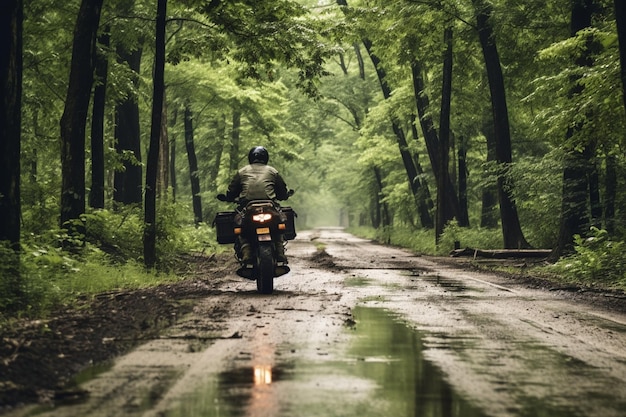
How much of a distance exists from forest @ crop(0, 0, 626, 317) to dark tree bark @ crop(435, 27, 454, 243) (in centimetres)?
8

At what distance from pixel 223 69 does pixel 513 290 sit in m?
20.4

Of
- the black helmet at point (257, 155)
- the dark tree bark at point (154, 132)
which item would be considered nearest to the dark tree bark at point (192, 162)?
the dark tree bark at point (154, 132)

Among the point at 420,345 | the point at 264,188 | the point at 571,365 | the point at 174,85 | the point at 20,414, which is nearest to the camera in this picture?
the point at 20,414

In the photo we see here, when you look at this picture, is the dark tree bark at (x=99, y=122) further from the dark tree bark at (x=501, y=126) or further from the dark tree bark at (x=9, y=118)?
the dark tree bark at (x=501, y=126)

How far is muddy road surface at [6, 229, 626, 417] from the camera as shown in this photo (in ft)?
14.6

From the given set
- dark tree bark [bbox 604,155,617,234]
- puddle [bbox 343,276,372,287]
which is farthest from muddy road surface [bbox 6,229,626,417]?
dark tree bark [bbox 604,155,617,234]

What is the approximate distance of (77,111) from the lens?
13883 millimetres

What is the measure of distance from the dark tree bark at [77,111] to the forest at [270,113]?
0.03m

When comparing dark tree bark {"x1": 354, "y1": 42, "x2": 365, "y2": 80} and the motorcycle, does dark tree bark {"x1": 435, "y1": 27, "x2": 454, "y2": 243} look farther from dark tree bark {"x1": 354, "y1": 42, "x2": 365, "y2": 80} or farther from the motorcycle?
the motorcycle

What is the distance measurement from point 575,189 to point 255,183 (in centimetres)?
1045

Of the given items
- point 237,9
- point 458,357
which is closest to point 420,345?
point 458,357

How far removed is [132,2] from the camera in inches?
738

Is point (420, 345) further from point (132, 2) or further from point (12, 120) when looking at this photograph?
point (132, 2)

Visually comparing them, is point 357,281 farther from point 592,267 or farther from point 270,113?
point 270,113
